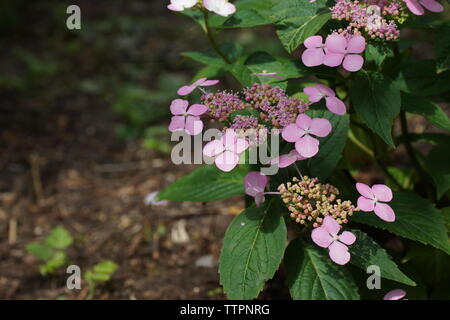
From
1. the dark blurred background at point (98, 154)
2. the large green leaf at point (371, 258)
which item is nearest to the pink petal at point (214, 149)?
the large green leaf at point (371, 258)

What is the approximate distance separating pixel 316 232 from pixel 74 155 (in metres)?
2.21

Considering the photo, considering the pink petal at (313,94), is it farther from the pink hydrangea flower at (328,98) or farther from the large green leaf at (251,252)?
the large green leaf at (251,252)

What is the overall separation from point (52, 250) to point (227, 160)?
4.63 feet

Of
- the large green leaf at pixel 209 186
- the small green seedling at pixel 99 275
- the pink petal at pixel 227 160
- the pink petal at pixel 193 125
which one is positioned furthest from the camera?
the small green seedling at pixel 99 275

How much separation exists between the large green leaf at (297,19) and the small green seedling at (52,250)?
139 centimetres

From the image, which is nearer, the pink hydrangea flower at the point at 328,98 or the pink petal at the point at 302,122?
the pink petal at the point at 302,122

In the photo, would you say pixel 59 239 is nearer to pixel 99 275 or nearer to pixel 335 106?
pixel 99 275

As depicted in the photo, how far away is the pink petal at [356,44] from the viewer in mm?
1301

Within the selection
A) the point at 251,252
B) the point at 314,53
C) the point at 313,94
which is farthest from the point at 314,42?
the point at 251,252

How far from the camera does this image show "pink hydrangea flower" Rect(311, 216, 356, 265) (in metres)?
1.25

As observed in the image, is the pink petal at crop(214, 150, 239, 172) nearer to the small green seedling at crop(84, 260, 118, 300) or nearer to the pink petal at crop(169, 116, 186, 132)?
the pink petal at crop(169, 116, 186, 132)

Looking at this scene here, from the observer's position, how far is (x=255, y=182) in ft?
4.59

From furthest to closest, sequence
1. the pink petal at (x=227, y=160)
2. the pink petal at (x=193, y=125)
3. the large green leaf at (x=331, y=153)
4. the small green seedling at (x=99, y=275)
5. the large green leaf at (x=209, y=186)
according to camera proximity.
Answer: the small green seedling at (x=99, y=275) < the large green leaf at (x=209, y=186) < the large green leaf at (x=331, y=153) < the pink petal at (x=193, y=125) < the pink petal at (x=227, y=160)
